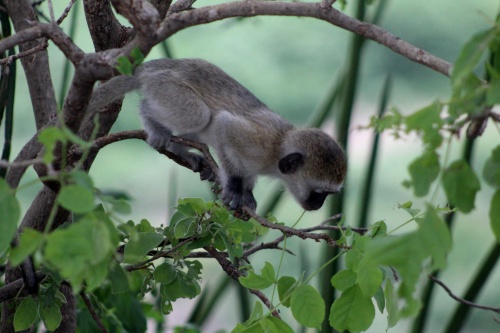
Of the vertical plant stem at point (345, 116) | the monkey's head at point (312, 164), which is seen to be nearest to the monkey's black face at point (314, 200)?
the monkey's head at point (312, 164)

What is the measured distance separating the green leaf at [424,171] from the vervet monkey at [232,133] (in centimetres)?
94

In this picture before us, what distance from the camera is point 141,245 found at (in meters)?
1.07

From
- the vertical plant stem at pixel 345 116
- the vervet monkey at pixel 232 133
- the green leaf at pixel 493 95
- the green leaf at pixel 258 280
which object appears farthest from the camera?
the vertical plant stem at pixel 345 116

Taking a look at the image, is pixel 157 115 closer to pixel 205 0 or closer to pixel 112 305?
pixel 112 305

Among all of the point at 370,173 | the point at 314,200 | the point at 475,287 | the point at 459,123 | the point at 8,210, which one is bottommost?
the point at 475,287

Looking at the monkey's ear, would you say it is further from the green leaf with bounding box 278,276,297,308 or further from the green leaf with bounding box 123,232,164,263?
the green leaf with bounding box 278,276,297,308

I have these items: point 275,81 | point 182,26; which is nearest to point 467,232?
point 275,81

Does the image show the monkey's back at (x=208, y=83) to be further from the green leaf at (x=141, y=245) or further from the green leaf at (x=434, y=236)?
the green leaf at (x=434, y=236)

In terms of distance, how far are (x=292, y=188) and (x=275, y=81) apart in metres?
1.02

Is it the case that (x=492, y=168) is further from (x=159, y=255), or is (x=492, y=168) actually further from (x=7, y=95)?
(x=7, y=95)

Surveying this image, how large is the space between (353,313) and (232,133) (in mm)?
789

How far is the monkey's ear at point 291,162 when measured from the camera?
1.59 metres

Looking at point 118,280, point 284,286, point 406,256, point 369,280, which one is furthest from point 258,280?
point 406,256

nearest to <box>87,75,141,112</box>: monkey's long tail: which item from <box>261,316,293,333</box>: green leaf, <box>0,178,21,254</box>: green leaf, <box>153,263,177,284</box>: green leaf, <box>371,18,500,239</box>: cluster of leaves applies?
<box>153,263,177,284</box>: green leaf
